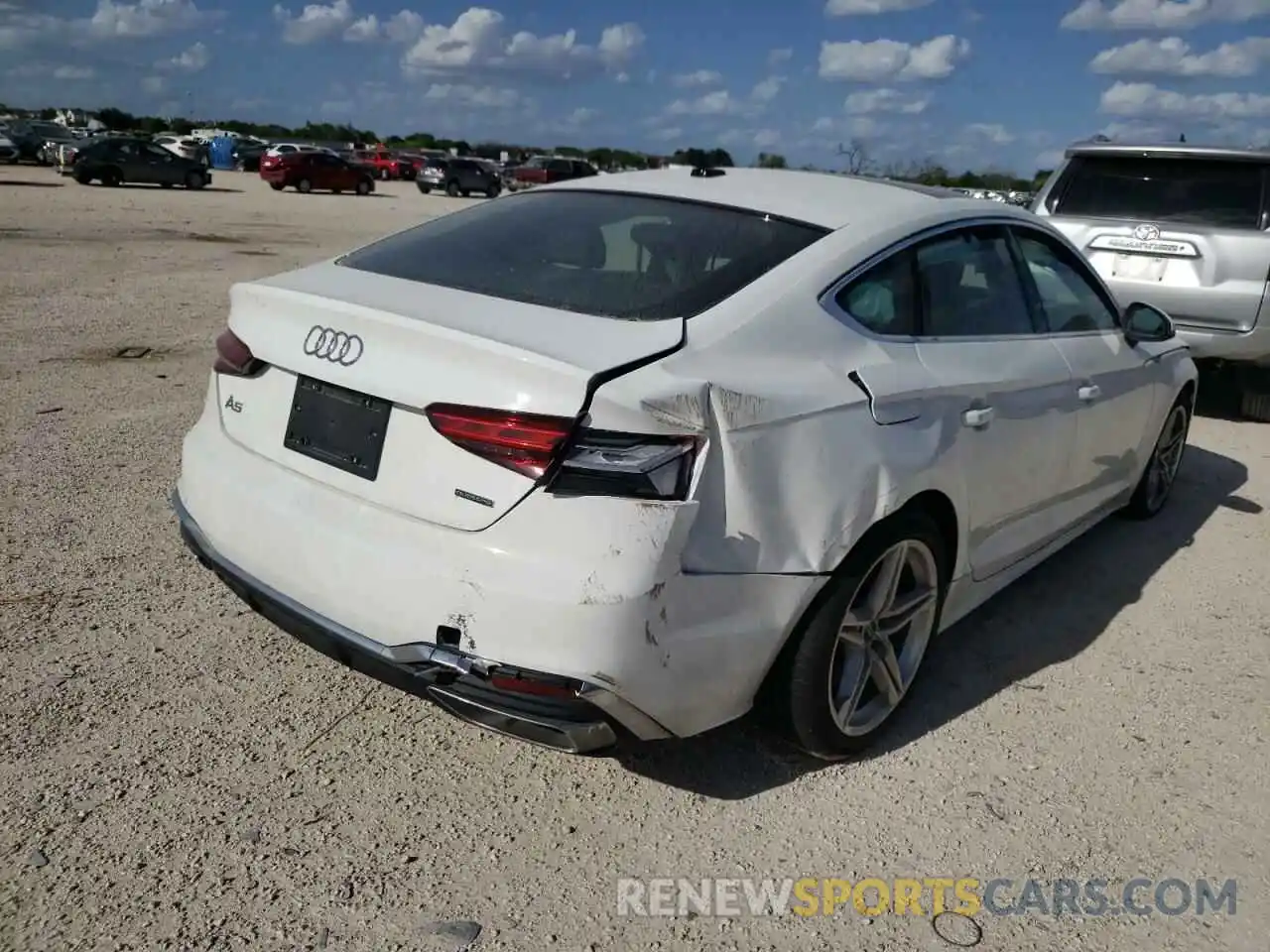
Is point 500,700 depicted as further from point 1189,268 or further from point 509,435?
point 1189,268

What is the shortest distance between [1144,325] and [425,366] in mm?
3437

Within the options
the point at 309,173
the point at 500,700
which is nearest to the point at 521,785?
the point at 500,700

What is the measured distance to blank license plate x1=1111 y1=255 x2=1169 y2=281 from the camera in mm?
7191

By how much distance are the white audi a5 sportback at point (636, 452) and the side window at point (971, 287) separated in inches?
0.6

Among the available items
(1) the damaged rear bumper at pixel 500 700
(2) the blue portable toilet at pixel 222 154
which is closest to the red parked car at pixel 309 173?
(2) the blue portable toilet at pixel 222 154

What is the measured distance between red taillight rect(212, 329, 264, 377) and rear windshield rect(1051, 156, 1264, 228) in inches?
257

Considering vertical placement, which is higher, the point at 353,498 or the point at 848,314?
the point at 848,314

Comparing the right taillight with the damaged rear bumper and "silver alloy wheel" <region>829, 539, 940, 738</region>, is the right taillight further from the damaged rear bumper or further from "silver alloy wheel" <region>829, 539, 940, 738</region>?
"silver alloy wheel" <region>829, 539, 940, 738</region>

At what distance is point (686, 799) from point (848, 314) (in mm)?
1389

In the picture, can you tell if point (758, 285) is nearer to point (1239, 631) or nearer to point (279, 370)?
point (279, 370)

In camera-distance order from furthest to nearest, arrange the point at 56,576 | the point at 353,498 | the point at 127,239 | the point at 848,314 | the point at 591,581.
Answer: the point at 127,239
the point at 56,576
the point at 848,314
the point at 353,498
the point at 591,581

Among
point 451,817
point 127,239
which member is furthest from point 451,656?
point 127,239

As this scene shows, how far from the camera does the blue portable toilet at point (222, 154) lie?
52.0m

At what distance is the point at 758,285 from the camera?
9.03ft
